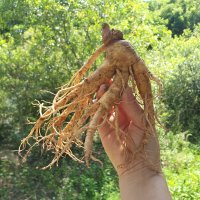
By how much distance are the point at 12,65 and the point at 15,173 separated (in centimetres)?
144

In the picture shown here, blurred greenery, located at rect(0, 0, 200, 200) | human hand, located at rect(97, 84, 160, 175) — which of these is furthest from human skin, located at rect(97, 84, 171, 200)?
blurred greenery, located at rect(0, 0, 200, 200)

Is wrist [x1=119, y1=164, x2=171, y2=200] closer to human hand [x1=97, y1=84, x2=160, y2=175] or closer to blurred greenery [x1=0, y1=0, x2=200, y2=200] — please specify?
human hand [x1=97, y1=84, x2=160, y2=175]

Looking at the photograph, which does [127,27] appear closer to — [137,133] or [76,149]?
[76,149]

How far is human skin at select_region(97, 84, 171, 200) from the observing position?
4.61ft

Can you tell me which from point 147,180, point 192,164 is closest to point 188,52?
point 192,164

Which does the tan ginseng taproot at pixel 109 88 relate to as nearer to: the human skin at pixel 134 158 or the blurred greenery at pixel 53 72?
the human skin at pixel 134 158

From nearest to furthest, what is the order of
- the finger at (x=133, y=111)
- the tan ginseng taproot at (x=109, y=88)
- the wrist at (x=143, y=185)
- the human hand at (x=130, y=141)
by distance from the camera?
the wrist at (x=143, y=185), the human hand at (x=130, y=141), the finger at (x=133, y=111), the tan ginseng taproot at (x=109, y=88)

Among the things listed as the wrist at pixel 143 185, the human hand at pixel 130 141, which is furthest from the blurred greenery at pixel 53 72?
the wrist at pixel 143 185

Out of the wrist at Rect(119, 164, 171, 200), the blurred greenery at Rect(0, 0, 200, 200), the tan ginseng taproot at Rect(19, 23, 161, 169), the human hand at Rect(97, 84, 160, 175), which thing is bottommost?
the wrist at Rect(119, 164, 171, 200)

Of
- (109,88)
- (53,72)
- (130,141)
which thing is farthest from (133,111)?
(53,72)

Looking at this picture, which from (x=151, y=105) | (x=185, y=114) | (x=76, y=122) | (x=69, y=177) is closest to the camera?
(x=151, y=105)

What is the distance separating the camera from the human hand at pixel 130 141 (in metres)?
1.51

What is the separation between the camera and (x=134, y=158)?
1521 millimetres

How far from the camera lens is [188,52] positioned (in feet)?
27.1
